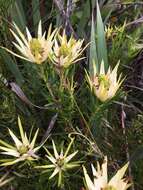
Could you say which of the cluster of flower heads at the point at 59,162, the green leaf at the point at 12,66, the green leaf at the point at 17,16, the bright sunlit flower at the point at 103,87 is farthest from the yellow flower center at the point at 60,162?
the green leaf at the point at 17,16

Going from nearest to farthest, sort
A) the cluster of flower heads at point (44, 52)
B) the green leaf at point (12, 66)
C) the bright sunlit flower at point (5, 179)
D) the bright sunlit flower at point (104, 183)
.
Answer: the bright sunlit flower at point (104, 183) < the cluster of flower heads at point (44, 52) < the bright sunlit flower at point (5, 179) < the green leaf at point (12, 66)

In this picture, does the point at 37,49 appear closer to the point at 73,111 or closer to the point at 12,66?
the point at 73,111

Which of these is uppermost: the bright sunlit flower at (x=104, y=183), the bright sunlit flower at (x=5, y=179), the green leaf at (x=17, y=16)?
→ the green leaf at (x=17, y=16)

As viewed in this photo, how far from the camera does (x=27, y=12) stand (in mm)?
1586

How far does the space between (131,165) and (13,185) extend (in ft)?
0.90

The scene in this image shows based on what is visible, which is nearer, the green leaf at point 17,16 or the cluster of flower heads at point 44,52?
the cluster of flower heads at point 44,52

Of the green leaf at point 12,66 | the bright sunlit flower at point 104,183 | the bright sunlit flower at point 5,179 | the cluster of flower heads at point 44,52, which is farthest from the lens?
the green leaf at point 12,66

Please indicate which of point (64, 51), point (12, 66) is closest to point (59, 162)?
point (64, 51)

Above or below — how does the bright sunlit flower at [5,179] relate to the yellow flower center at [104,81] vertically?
below

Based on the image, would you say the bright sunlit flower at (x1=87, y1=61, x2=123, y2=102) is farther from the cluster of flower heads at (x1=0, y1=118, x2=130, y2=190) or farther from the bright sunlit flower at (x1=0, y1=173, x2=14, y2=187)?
the bright sunlit flower at (x1=0, y1=173, x2=14, y2=187)

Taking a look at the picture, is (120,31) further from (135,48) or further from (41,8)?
(41,8)

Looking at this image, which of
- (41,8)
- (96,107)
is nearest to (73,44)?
(96,107)

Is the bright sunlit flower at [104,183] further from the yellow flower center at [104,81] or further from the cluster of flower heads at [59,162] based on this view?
the yellow flower center at [104,81]

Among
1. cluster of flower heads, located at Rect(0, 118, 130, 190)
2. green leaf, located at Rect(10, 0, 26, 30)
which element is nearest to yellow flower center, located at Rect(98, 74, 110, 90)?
cluster of flower heads, located at Rect(0, 118, 130, 190)
